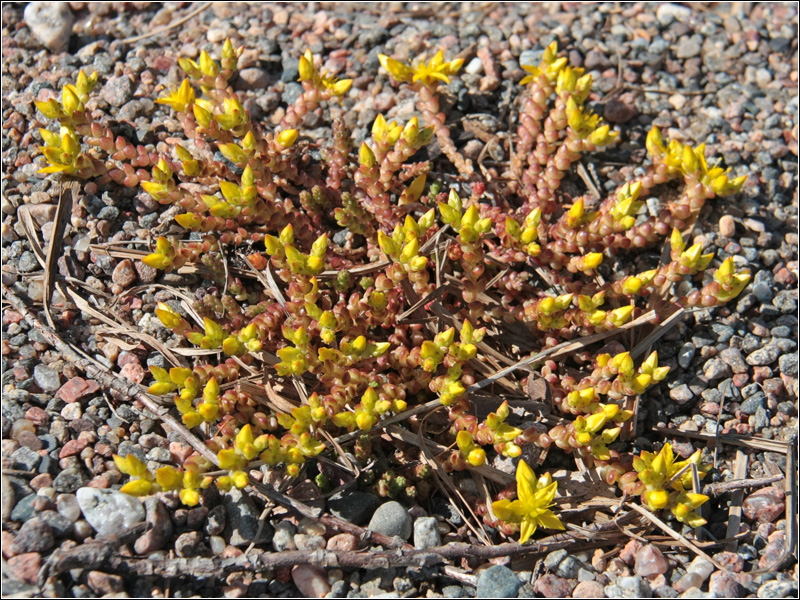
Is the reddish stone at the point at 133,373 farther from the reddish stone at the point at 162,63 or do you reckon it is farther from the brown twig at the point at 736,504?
the brown twig at the point at 736,504

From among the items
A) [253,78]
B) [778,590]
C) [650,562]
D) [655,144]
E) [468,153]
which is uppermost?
[253,78]

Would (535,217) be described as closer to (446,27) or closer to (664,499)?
(664,499)

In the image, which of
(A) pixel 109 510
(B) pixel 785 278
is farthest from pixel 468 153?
(A) pixel 109 510

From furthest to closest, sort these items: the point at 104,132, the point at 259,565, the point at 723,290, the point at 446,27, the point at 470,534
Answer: the point at 446,27 → the point at 104,132 → the point at 723,290 → the point at 470,534 → the point at 259,565

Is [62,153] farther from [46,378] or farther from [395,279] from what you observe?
[395,279]

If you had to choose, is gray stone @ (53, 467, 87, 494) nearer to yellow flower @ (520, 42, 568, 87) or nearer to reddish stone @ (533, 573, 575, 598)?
reddish stone @ (533, 573, 575, 598)

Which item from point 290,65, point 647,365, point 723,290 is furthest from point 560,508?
point 290,65
